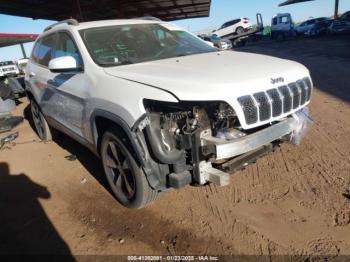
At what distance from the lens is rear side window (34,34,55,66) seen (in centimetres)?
515

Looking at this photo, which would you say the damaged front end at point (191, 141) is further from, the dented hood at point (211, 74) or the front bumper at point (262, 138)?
the dented hood at point (211, 74)

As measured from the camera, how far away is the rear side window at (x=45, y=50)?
5152 millimetres

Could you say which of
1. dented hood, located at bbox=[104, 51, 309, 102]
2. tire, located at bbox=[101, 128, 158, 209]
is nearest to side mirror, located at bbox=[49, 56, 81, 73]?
dented hood, located at bbox=[104, 51, 309, 102]

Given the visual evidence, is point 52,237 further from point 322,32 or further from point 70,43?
point 322,32

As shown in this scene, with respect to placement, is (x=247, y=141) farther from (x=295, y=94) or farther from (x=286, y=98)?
(x=295, y=94)

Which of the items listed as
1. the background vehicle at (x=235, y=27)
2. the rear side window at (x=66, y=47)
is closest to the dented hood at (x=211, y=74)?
the rear side window at (x=66, y=47)

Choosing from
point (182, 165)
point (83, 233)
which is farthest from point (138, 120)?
point (83, 233)

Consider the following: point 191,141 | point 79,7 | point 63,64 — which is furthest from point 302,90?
point 79,7

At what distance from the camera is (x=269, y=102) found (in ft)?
9.67

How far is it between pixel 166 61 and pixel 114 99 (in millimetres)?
777

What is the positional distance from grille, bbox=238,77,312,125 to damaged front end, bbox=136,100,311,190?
0.15 m

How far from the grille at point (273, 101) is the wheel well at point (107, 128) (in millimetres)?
1164

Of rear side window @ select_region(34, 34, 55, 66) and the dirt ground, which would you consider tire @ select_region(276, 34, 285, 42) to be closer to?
the dirt ground

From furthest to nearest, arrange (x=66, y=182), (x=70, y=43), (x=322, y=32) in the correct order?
(x=322, y=32) < (x=66, y=182) < (x=70, y=43)
